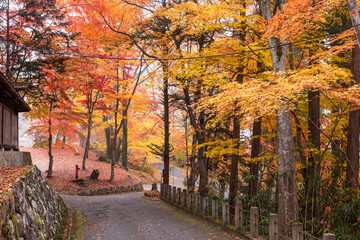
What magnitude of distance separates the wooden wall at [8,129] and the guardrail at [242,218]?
7.99 meters

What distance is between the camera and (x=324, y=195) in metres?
9.46

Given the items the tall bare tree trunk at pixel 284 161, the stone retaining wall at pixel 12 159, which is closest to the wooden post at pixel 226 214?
A: the tall bare tree trunk at pixel 284 161

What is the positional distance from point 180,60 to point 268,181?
625 centimetres

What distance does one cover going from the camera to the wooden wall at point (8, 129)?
10023mm

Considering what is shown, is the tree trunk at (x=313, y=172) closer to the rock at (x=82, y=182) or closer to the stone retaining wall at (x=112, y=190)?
the stone retaining wall at (x=112, y=190)

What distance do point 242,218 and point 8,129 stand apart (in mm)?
9673

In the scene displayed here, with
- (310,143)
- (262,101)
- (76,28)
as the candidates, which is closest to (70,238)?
(262,101)

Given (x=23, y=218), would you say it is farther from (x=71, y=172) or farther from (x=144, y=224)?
(x=71, y=172)

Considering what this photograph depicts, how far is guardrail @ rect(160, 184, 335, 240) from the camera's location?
764 centimetres

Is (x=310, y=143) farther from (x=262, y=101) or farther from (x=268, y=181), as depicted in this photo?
(x=262, y=101)

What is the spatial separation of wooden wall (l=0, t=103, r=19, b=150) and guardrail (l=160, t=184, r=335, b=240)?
7.99 metres

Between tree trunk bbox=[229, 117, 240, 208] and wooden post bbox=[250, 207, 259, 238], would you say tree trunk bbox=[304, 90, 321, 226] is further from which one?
tree trunk bbox=[229, 117, 240, 208]

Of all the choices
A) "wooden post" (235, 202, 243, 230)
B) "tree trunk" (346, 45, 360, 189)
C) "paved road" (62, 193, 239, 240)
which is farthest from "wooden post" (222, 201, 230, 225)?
"tree trunk" (346, 45, 360, 189)

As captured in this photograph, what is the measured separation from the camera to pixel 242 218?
31.2ft
